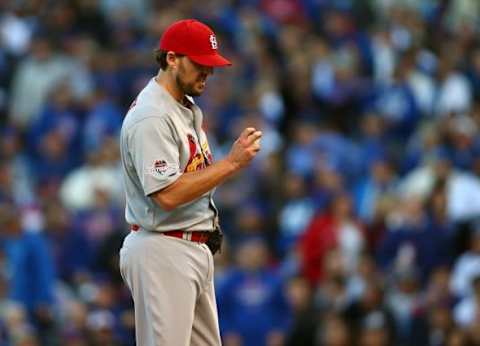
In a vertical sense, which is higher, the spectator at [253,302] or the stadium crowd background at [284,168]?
the stadium crowd background at [284,168]

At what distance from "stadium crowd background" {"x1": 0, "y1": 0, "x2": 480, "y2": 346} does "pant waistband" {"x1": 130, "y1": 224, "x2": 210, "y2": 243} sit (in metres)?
4.20

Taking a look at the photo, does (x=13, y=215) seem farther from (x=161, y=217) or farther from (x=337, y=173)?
(x=161, y=217)

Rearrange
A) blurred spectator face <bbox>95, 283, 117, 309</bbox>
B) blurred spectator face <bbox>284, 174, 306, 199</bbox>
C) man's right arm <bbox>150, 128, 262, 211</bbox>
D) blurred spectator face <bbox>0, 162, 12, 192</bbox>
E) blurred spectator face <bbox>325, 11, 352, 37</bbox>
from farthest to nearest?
blurred spectator face <bbox>325, 11, 352, 37</bbox> < blurred spectator face <bbox>0, 162, 12, 192</bbox> < blurred spectator face <bbox>284, 174, 306, 199</bbox> < blurred spectator face <bbox>95, 283, 117, 309</bbox> < man's right arm <bbox>150, 128, 262, 211</bbox>

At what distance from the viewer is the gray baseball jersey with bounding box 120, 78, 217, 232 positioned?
612 centimetres

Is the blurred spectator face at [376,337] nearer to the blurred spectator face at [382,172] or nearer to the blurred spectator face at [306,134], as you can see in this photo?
the blurred spectator face at [382,172]

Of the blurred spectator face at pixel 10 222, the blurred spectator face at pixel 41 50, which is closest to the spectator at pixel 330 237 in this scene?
the blurred spectator face at pixel 10 222

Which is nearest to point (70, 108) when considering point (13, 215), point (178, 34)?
point (13, 215)

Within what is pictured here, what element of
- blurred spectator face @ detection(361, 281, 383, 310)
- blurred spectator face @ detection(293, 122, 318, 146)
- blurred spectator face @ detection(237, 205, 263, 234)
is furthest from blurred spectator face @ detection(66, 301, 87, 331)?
blurred spectator face @ detection(293, 122, 318, 146)

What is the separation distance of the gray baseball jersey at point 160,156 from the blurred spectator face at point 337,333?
459cm

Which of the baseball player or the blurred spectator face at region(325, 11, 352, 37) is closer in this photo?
the baseball player

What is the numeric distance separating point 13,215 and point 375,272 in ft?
10.2

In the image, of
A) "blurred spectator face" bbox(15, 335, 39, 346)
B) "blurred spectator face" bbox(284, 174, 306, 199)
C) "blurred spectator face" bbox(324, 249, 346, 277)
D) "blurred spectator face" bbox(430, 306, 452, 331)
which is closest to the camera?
"blurred spectator face" bbox(430, 306, 452, 331)

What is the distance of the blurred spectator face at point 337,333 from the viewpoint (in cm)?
1085

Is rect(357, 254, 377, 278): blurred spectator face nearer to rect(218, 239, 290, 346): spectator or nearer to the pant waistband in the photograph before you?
rect(218, 239, 290, 346): spectator
